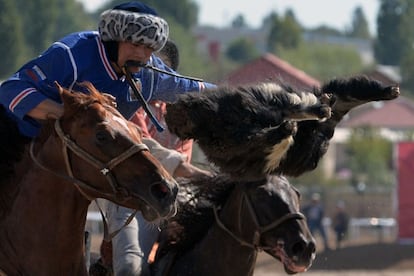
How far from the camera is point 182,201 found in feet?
25.3

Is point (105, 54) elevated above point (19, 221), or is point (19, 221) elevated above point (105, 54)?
point (105, 54)

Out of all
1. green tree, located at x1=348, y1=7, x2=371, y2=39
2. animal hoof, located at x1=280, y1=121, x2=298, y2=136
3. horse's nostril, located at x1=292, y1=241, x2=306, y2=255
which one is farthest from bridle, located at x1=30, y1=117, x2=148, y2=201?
green tree, located at x1=348, y1=7, x2=371, y2=39

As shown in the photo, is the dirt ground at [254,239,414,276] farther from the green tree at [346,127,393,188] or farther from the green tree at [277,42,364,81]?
the green tree at [277,42,364,81]

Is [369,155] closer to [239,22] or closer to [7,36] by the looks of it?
[7,36]

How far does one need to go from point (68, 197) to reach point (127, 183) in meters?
0.39

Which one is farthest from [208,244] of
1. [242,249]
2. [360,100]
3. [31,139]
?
[31,139]

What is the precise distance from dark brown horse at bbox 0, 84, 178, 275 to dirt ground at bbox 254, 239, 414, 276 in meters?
14.7

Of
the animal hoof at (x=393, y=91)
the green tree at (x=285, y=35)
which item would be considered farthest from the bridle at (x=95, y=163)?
the green tree at (x=285, y=35)

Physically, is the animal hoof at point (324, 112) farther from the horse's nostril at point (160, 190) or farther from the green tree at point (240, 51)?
the green tree at point (240, 51)

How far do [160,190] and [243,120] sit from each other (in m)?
0.75

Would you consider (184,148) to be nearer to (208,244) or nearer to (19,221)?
(208,244)

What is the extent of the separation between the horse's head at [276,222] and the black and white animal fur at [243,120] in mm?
1289

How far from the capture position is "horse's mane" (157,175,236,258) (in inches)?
302

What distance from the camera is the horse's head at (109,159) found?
527cm
